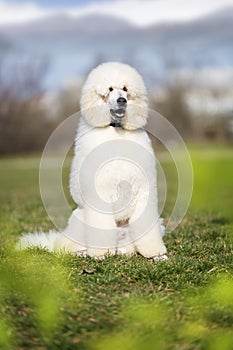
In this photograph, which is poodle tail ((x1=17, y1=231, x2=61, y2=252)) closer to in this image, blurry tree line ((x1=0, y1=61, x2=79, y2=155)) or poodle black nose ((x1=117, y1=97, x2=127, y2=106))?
poodle black nose ((x1=117, y1=97, x2=127, y2=106))

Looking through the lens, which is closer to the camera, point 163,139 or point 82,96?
point 82,96

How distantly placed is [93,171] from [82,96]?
22.9 inches

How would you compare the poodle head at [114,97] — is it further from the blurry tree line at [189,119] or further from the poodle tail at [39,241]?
the blurry tree line at [189,119]

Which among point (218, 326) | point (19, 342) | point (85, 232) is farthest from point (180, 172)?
point (19, 342)

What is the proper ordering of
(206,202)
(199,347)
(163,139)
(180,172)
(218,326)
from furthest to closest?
(206,202)
(180,172)
(163,139)
(218,326)
(199,347)

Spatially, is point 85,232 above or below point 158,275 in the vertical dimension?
above

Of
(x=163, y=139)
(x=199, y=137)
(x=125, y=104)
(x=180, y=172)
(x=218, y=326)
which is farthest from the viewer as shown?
(x=199, y=137)

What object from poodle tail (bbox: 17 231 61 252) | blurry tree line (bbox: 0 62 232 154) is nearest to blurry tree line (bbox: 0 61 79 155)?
blurry tree line (bbox: 0 62 232 154)

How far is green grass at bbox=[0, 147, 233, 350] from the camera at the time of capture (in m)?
3.29

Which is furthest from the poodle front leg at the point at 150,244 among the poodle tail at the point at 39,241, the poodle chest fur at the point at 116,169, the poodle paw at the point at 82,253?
the poodle tail at the point at 39,241

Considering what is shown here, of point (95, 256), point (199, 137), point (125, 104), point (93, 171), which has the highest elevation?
point (199, 137)

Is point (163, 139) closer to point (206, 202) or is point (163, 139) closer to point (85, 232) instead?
point (85, 232)

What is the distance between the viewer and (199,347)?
10.6 feet

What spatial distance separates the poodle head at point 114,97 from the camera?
15.0ft
